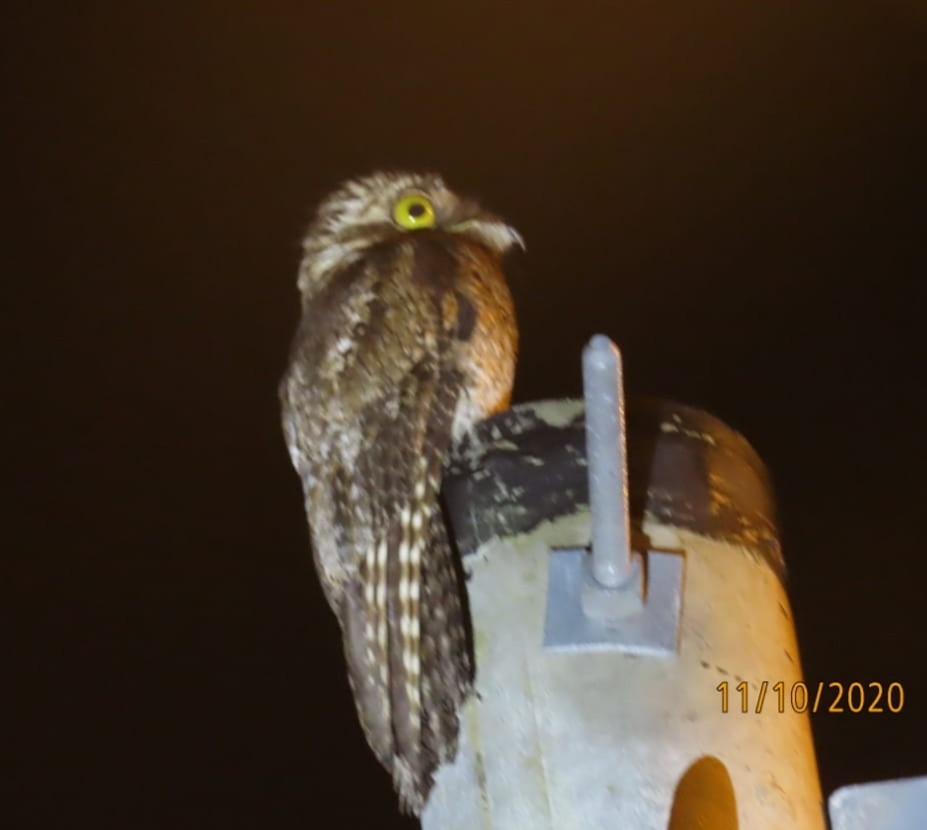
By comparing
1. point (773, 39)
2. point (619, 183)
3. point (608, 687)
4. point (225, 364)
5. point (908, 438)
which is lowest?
point (608, 687)

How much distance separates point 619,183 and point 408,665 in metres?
1.57

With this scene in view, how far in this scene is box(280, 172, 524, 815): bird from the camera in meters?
1.21

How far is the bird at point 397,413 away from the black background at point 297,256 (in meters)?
0.34

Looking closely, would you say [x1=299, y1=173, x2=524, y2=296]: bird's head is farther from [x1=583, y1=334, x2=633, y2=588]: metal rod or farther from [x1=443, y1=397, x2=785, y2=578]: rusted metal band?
[x1=583, y1=334, x2=633, y2=588]: metal rod

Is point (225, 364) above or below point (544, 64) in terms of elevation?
below

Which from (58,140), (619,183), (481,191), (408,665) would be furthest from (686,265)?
(408,665)

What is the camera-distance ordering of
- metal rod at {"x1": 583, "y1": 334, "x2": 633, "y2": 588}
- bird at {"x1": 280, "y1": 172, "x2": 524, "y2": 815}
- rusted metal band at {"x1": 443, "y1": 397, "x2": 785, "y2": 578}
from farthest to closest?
bird at {"x1": 280, "y1": 172, "x2": 524, "y2": 815} < rusted metal band at {"x1": 443, "y1": 397, "x2": 785, "y2": 578} < metal rod at {"x1": 583, "y1": 334, "x2": 633, "y2": 588}

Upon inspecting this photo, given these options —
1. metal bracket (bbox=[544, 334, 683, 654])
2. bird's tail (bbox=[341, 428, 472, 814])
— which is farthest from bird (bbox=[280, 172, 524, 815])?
metal bracket (bbox=[544, 334, 683, 654])

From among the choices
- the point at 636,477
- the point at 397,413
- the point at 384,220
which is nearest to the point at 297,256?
the point at 384,220

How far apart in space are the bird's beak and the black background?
22 centimetres

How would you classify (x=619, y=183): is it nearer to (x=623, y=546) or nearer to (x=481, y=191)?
(x=481, y=191)

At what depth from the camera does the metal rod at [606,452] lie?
937 mm

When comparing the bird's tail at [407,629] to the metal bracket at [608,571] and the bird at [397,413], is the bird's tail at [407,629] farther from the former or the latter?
the metal bracket at [608,571]

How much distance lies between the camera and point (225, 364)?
7.98 feet
